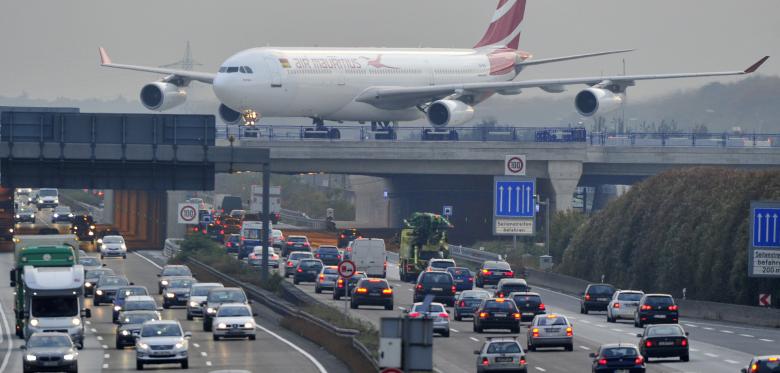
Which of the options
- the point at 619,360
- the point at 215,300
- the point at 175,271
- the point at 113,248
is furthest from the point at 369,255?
the point at 619,360

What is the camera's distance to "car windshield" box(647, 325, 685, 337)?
42844 millimetres

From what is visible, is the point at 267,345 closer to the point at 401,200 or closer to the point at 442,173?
the point at 442,173

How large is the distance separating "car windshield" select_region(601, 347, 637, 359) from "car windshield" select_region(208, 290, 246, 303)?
21256mm

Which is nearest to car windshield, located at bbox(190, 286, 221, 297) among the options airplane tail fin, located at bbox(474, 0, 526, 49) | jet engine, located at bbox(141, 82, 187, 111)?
jet engine, located at bbox(141, 82, 187, 111)

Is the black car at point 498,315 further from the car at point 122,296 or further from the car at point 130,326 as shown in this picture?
the car at point 122,296

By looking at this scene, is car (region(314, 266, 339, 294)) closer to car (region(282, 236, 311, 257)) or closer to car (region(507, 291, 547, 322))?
car (region(507, 291, 547, 322))

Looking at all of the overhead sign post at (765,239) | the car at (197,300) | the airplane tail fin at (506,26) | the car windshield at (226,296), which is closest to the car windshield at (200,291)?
the car at (197,300)

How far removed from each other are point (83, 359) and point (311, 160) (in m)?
44.6

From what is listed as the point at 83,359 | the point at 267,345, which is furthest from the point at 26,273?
the point at 267,345

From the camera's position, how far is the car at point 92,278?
7062cm

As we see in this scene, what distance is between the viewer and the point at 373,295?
61.3 metres

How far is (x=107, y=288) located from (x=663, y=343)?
30.5m

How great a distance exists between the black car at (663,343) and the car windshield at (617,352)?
653 cm

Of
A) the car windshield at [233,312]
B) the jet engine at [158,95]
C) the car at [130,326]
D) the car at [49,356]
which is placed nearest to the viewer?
the car at [49,356]
